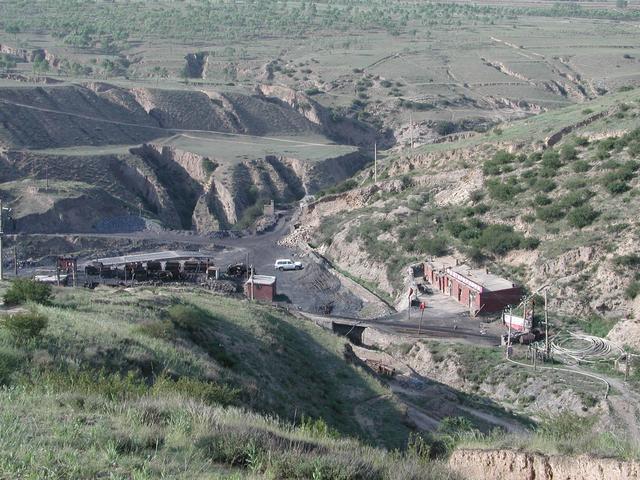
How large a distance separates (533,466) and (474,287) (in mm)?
26280

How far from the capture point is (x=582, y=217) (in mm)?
38750

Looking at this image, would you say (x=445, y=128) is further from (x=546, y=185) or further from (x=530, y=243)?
(x=530, y=243)

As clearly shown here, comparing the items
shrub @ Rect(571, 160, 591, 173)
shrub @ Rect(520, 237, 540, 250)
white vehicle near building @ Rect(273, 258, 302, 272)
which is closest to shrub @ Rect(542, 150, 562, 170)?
shrub @ Rect(571, 160, 591, 173)

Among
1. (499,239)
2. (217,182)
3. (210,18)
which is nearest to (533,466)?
(499,239)

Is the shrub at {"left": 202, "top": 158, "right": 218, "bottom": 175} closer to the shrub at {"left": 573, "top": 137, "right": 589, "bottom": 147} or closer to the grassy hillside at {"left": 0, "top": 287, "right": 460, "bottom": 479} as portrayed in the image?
the shrub at {"left": 573, "top": 137, "right": 589, "bottom": 147}

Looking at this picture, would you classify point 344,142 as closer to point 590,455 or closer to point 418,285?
point 418,285

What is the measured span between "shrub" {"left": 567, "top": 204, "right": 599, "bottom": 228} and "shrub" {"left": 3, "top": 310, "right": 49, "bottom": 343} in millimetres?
28216

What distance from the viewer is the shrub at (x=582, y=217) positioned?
38.7 metres

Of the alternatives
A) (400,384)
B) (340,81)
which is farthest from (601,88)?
(400,384)

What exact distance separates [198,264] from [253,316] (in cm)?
1972

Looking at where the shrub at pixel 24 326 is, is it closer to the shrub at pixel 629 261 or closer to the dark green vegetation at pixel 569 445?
the dark green vegetation at pixel 569 445

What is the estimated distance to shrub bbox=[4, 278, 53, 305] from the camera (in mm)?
20234

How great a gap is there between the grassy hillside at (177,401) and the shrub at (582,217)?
59.5ft

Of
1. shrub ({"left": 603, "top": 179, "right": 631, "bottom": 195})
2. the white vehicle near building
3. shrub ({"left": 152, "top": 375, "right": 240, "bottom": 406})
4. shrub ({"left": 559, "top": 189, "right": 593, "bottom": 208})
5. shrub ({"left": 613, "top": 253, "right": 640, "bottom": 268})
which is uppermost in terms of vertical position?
shrub ({"left": 152, "top": 375, "right": 240, "bottom": 406})
